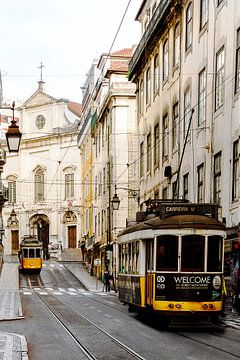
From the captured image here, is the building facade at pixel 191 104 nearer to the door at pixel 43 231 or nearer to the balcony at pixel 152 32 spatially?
the balcony at pixel 152 32

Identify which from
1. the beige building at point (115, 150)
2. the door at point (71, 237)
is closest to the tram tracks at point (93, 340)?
the beige building at point (115, 150)

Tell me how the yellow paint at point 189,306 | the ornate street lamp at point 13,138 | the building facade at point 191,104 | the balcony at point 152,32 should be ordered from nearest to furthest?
the ornate street lamp at point 13,138
the yellow paint at point 189,306
the building facade at point 191,104
the balcony at point 152,32

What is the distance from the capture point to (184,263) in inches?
703

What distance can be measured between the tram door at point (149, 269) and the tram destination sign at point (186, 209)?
792 millimetres

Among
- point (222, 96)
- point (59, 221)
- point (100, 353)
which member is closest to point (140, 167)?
point (222, 96)

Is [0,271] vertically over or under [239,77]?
under

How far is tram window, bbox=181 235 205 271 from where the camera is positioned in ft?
58.4

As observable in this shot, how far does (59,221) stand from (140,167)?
42466 mm

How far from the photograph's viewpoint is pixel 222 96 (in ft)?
82.8

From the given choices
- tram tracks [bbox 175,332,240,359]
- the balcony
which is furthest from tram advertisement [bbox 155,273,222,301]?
the balcony

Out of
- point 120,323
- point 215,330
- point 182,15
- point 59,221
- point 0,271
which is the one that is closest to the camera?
point 215,330

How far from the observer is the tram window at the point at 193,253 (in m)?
17.8

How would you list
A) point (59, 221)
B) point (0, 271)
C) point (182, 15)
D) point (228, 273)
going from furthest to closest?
1. point (59, 221)
2. point (0, 271)
3. point (182, 15)
4. point (228, 273)

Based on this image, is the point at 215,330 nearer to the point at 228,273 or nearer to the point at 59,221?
the point at 228,273
